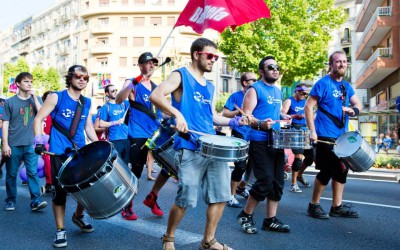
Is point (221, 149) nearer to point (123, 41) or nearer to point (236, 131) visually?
point (236, 131)

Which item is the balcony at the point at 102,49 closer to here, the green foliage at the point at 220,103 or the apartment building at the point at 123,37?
the apartment building at the point at 123,37

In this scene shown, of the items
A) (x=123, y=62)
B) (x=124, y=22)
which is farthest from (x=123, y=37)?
(x=123, y=62)

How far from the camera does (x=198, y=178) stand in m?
4.40

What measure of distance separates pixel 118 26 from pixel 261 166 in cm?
6098

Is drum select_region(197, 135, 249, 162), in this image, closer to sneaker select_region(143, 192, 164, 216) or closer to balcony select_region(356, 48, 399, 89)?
sneaker select_region(143, 192, 164, 216)

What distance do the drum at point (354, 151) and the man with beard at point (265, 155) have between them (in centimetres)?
85

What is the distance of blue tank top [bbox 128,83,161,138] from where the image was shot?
6492 millimetres

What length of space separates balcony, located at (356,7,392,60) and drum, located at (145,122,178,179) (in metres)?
28.8

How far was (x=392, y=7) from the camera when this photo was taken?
99.8 ft

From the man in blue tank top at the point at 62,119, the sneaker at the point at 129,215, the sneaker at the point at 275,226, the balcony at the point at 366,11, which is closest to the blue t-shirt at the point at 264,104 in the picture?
the sneaker at the point at 275,226

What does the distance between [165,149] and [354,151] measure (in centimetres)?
232

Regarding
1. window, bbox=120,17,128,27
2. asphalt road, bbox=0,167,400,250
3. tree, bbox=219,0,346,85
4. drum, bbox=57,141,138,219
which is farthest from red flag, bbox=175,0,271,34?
window, bbox=120,17,128,27

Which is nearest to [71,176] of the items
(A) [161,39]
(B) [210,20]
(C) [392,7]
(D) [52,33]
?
(B) [210,20]

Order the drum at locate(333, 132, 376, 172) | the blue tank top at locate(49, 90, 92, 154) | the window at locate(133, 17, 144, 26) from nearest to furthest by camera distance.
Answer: the blue tank top at locate(49, 90, 92, 154) → the drum at locate(333, 132, 376, 172) → the window at locate(133, 17, 144, 26)
